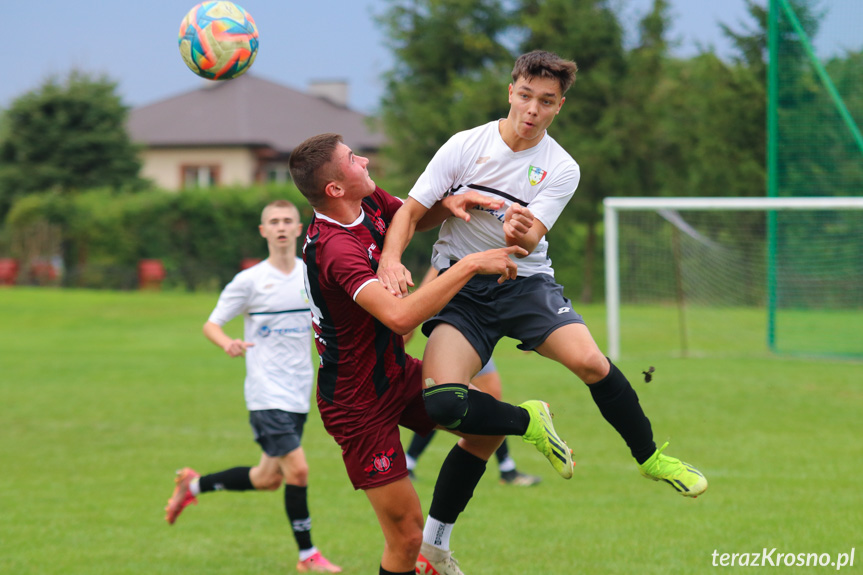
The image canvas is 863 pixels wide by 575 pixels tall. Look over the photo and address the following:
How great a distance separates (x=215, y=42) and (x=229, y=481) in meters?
3.29

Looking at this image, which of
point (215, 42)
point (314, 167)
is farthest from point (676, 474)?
point (215, 42)

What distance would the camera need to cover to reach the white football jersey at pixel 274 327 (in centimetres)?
654

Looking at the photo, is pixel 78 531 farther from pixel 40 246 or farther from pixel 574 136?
pixel 40 246

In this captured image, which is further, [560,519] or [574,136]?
[574,136]

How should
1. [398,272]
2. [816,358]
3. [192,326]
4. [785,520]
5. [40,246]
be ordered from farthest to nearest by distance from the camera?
1. [40,246]
2. [192,326]
3. [816,358]
4. [785,520]
5. [398,272]

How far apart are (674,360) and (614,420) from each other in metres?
12.2

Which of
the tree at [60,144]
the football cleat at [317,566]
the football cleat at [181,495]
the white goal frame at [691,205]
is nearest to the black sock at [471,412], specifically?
the football cleat at [317,566]

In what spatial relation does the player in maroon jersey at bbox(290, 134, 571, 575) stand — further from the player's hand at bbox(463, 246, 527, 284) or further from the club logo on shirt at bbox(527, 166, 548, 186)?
the club logo on shirt at bbox(527, 166, 548, 186)

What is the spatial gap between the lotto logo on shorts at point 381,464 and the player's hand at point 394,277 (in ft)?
2.68

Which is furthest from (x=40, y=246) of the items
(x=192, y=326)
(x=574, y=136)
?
(x=574, y=136)

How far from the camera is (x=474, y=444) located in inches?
202

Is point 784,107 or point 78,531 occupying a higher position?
point 784,107

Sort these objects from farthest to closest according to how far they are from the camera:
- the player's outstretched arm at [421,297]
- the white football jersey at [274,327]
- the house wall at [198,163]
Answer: the house wall at [198,163]
the white football jersey at [274,327]
the player's outstretched arm at [421,297]

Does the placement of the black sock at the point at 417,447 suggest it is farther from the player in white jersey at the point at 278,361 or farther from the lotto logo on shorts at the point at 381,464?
the lotto logo on shorts at the point at 381,464
